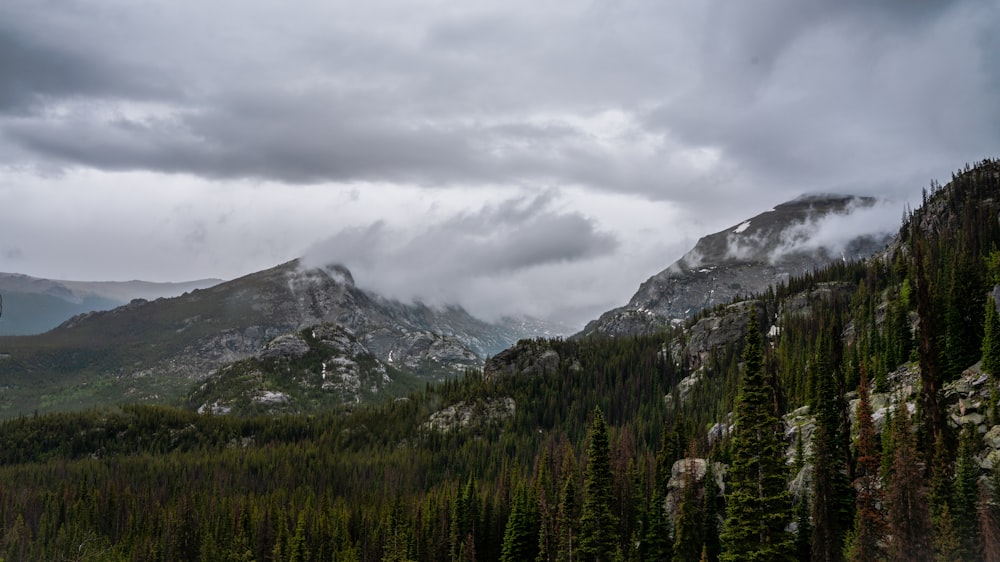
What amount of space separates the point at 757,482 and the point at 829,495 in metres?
27.1

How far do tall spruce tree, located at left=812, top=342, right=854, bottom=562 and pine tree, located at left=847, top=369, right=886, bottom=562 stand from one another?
4.82 ft

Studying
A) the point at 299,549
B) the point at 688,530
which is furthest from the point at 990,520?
the point at 299,549

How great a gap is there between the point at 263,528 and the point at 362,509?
21809 millimetres

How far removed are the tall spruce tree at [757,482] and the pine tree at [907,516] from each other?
18459 millimetres

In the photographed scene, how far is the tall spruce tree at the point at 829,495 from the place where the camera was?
196 ft

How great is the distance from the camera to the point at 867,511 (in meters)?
56.6

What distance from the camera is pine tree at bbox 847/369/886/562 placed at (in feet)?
184

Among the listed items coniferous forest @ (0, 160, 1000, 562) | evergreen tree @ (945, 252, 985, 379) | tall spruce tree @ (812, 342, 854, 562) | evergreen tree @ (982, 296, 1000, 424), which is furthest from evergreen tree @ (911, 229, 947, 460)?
evergreen tree @ (945, 252, 985, 379)

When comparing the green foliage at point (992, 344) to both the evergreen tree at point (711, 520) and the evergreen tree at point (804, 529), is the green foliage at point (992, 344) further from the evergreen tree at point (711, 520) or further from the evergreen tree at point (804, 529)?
the evergreen tree at point (711, 520)

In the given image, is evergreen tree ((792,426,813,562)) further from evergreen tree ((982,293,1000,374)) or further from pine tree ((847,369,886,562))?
evergreen tree ((982,293,1000,374))

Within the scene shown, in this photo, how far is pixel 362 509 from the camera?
479 ft

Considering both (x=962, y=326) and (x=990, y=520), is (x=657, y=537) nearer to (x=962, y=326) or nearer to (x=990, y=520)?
(x=990, y=520)

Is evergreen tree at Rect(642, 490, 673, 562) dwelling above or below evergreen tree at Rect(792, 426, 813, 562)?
below

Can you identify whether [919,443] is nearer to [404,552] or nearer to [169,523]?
[404,552]
